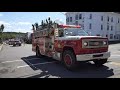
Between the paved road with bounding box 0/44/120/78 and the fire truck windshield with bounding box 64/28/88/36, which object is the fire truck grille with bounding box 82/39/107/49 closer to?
the paved road with bounding box 0/44/120/78

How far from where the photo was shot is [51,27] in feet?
40.1

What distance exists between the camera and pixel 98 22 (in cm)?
5253

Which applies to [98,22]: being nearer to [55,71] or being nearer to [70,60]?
[70,60]

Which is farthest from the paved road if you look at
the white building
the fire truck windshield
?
the white building

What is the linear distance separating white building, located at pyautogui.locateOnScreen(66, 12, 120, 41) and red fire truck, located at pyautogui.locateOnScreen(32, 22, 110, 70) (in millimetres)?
38235

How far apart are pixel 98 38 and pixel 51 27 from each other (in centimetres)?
372

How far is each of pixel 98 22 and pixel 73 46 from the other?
44705mm

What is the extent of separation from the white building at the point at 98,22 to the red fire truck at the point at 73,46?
38235mm

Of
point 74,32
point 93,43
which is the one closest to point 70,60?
point 93,43

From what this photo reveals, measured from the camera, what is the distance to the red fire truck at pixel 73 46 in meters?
9.02

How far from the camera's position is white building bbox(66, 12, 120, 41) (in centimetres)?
5059

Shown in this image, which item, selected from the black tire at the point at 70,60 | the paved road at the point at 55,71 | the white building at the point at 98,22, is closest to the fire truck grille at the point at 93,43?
the black tire at the point at 70,60
